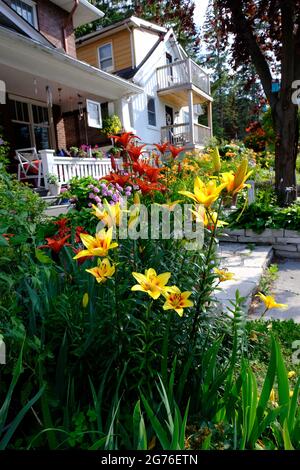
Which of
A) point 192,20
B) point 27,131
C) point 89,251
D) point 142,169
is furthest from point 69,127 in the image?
point 89,251

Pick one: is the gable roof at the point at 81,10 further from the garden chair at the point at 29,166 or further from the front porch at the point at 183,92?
the garden chair at the point at 29,166

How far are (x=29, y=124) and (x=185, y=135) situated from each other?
23.8ft

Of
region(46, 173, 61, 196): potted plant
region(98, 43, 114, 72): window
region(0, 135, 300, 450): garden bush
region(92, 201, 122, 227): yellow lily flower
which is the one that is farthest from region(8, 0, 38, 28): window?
region(92, 201, 122, 227): yellow lily flower

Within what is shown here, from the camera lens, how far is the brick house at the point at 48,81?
6.12 meters

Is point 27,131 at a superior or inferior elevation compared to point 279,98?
superior

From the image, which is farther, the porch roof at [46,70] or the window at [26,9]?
the window at [26,9]

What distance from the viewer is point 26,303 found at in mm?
1586

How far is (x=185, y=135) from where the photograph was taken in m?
14.3

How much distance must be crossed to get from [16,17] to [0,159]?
616 cm

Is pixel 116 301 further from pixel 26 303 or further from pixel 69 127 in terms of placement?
pixel 69 127

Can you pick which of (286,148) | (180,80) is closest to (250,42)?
(286,148)

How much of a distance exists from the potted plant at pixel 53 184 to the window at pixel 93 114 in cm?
283

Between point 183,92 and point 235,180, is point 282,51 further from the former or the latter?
point 183,92

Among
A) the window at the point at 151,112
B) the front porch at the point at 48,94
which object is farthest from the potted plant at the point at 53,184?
the window at the point at 151,112
